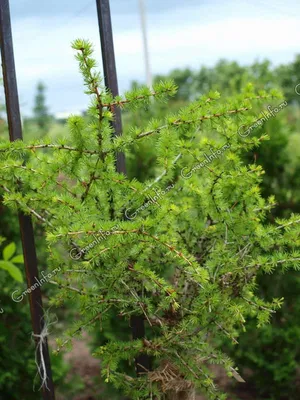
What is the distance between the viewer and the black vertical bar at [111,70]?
101 inches

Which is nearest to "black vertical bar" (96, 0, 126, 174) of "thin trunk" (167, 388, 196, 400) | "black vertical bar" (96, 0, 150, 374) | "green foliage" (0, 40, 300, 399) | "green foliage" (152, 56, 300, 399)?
"black vertical bar" (96, 0, 150, 374)

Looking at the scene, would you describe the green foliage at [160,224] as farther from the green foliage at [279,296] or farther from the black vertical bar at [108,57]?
the green foliage at [279,296]

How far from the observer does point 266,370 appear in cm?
380

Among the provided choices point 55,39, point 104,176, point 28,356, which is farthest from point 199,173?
point 28,356

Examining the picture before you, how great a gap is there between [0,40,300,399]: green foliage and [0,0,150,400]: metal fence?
0.61 ft

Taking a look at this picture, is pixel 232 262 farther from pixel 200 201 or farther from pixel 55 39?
pixel 55 39

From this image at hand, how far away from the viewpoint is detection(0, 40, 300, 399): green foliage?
2.12 m

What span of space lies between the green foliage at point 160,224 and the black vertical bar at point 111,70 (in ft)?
0.65

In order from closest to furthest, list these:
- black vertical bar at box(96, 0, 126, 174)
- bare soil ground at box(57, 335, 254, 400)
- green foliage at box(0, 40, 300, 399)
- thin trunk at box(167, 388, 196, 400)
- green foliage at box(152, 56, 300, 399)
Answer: green foliage at box(0, 40, 300, 399)
thin trunk at box(167, 388, 196, 400)
black vertical bar at box(96, 0, 126, 174)
green foliage at box(152, 56, 300, 399)
bare soil ground at box(57, 335, 254, 400)

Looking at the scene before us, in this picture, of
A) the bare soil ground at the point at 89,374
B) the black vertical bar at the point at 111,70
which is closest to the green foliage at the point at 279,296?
the bare soil ground at the point at 89,374

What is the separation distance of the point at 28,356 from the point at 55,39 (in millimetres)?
1732

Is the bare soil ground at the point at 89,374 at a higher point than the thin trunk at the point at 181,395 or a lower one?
lower

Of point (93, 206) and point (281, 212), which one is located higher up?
point (93, 206)

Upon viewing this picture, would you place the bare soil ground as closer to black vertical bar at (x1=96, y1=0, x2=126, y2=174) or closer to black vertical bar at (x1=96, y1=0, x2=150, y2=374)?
black vertical bar at (x1=96, y1=0, x2=150, y2=374)
